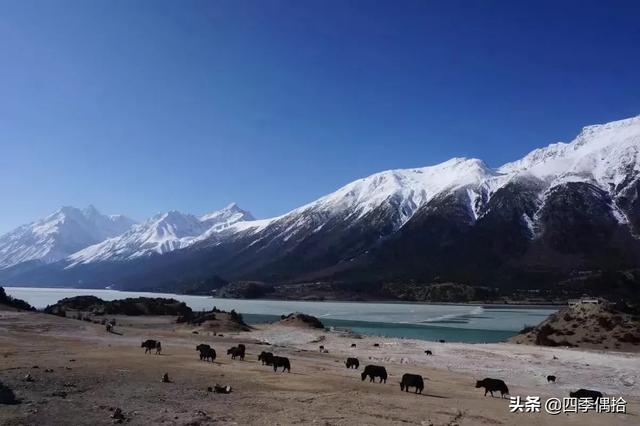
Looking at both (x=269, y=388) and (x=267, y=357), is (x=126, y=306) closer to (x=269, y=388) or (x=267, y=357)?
(x=267, y=357)

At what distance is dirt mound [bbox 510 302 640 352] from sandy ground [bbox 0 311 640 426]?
55.1 feet

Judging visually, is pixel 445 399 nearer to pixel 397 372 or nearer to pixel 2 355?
pixel 397 372

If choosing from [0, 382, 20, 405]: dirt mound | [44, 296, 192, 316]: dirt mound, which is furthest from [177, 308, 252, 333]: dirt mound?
[0, 382, 20, 405]: dirt mound

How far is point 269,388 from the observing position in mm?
30078

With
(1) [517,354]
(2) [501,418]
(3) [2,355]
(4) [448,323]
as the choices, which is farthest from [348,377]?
(4) [448,323]

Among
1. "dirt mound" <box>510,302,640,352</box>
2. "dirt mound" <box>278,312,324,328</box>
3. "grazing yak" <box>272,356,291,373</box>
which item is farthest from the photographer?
"dirt mound" <box>278,312,324,328</box>

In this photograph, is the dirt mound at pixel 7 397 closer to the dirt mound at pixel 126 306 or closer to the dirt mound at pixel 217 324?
the dirt mound at pixel 217 324

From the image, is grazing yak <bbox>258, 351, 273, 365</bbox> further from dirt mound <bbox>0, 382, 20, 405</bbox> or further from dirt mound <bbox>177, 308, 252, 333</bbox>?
dirt mound <bbox>177, 308, 252, 333</bbox>

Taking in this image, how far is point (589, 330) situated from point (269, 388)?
6420cm

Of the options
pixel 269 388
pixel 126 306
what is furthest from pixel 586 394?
pixel 126 306

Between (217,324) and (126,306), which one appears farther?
(126,306)

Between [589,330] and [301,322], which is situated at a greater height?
[589,330]

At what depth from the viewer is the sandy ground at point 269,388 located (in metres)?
22.2

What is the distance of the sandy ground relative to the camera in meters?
22.2
